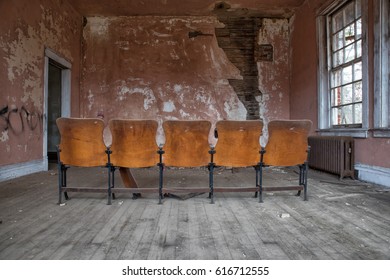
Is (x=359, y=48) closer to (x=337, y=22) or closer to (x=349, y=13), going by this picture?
(x=349, y=13)

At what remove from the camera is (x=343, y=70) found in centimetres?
494

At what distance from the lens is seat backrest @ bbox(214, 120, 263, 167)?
279 centimetres

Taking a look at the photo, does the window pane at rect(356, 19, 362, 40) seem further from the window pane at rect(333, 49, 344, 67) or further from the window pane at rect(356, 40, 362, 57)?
the window pane at rect(333, 49, 344, 67)

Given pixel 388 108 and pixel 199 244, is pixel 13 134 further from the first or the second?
pixel 388 108

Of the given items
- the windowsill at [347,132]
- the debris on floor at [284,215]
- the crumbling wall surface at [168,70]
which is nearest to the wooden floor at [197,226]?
the debris on floor at [284,215]

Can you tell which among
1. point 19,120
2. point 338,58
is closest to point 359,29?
point 338,58

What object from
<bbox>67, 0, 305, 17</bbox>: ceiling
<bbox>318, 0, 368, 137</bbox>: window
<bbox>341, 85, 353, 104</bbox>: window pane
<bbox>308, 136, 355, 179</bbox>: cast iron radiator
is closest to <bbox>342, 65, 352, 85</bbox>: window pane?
<bbox>318, 0, 368, 137</bbox>: window

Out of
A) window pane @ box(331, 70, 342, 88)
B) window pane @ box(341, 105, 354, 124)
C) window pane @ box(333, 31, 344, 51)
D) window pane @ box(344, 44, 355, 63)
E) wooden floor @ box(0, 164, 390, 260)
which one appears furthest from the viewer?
window pane @ box(331, 70, 342, 88)

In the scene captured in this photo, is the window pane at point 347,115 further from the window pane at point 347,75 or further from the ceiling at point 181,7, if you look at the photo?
the ceiling at point 181,7

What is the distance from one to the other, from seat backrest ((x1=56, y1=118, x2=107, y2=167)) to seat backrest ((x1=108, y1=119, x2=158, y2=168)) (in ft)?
0.38

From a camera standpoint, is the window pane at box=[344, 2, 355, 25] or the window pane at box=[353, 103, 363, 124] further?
the window pane at box=[344, 2, 355, 25]

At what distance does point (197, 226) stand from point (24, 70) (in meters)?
4.38

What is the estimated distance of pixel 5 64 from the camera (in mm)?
4277

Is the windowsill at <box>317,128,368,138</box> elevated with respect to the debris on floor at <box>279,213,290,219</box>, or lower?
elevated
